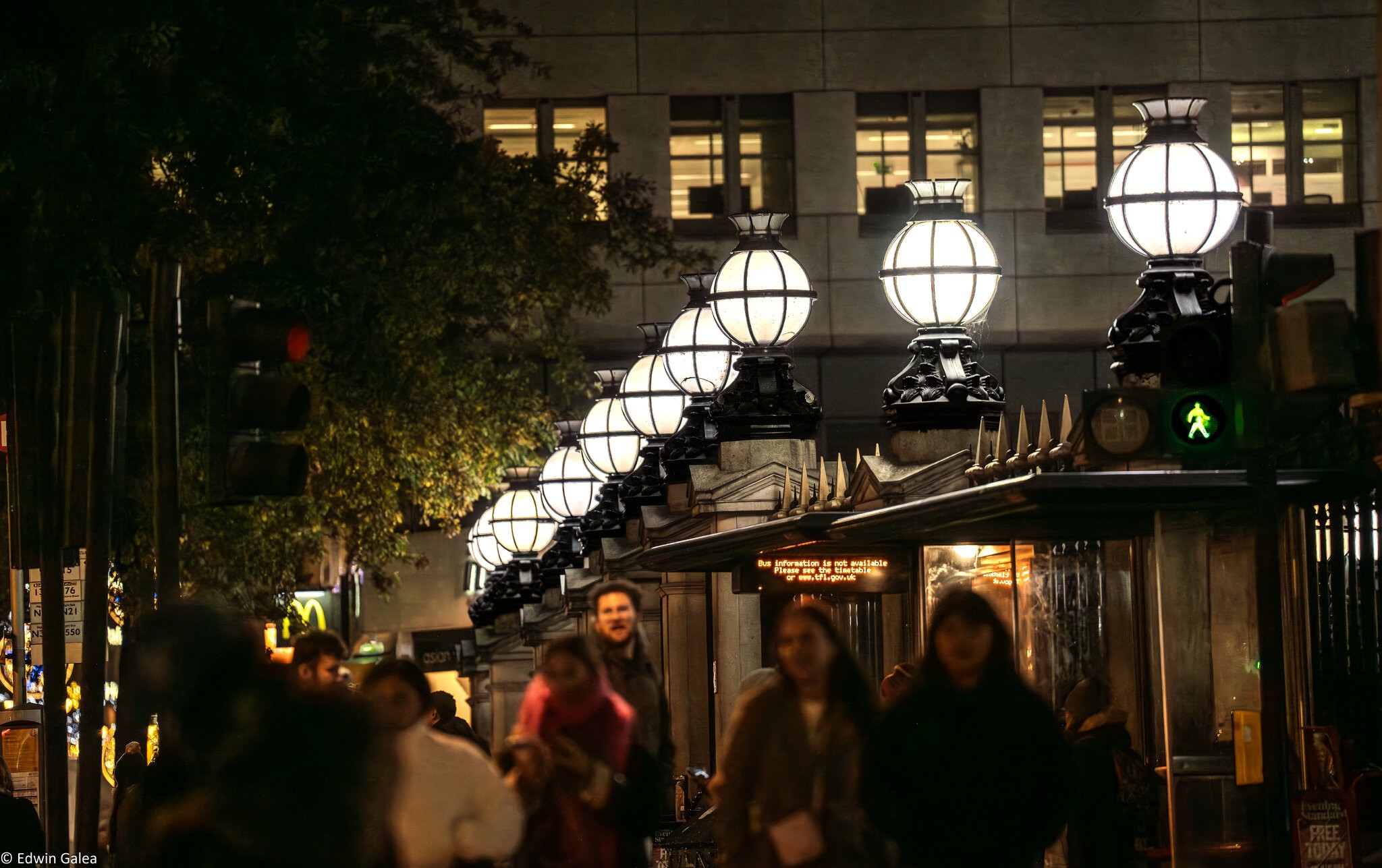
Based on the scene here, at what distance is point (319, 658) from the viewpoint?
361 inches

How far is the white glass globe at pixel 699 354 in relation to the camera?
1889 cm

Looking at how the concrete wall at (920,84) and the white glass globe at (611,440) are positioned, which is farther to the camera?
the concrete wall at (920,84)

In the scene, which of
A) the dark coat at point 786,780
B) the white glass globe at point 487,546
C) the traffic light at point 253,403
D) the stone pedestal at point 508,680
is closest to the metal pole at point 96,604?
the traffic light at point 253,403

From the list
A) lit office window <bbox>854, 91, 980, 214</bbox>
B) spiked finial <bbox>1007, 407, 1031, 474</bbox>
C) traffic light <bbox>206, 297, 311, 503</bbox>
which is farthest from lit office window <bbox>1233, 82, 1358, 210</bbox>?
traffic light <bbox>206, 297, 311, 503</bbox>

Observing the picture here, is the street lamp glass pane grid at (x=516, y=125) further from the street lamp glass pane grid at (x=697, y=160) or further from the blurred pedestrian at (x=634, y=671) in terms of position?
the blurred pedestrian at (x=634, y=671)

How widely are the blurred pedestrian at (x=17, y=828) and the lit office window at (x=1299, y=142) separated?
31967 mm

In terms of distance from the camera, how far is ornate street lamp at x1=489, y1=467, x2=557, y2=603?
32.3 meters

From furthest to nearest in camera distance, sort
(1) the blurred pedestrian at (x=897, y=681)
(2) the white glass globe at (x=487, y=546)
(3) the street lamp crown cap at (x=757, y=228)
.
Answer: (2) the white glass globe at (x=487, y=546), (3) the street lamp crown cap at (x=757, y=228), (1) the blurred pedestrian at (x=897, y=681)

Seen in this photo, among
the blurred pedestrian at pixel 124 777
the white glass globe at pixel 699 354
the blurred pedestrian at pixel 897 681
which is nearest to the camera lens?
the blurred pedestrian at pixel 897 681

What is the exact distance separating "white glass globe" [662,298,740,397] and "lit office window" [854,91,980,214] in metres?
20.9

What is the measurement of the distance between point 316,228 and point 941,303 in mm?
8733

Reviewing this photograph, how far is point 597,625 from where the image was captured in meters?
9.10

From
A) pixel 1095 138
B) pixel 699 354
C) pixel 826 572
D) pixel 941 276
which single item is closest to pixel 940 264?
pixel 941 276

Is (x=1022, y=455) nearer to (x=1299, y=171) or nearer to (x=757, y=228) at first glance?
(x=757, y=228)
